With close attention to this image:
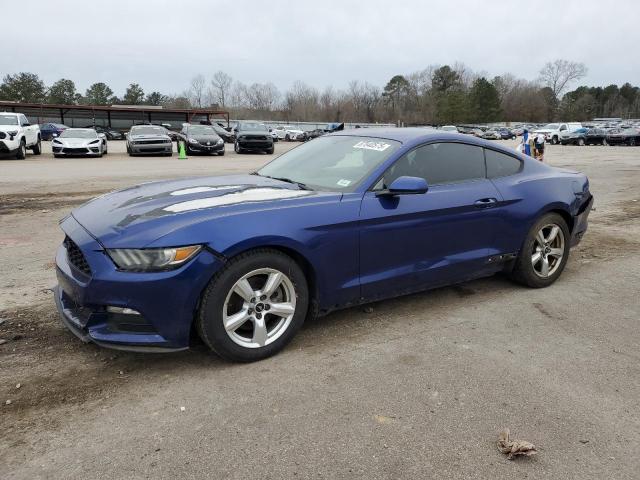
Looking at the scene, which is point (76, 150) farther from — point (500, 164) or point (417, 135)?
point (500, 164)

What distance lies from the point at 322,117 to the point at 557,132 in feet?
242

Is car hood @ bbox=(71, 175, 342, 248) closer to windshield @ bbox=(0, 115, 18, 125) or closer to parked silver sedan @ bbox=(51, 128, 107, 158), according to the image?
windshield @ bbox=(0, 115, 18, 125)

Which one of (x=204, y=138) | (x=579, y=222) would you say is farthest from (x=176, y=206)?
(x=204, y=138)

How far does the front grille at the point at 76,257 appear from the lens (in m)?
3.11

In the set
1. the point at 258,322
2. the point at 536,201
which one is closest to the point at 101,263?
the point at 258,322

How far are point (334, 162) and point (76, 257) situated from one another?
2105 mm

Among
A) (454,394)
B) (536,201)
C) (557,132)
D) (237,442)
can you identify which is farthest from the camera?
(557,132)

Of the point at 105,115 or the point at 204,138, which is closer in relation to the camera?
the point at 204,138

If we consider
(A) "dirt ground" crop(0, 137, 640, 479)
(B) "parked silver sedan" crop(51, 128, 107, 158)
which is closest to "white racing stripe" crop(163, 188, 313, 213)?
(A) "dirt ground" crop(0, 137, 640, 479)

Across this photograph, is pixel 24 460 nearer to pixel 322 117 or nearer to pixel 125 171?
pixel 125 171

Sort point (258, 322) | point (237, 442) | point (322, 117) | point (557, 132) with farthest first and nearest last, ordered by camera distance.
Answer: point (322, 117)
point (557, 132)
point (258, 322)
point (237, 442)

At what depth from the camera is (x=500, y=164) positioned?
472 cm

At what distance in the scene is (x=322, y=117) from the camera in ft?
376

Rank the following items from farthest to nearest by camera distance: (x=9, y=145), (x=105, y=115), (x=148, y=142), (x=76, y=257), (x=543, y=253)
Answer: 1. (x=105, y=115)
2. (x=148, y=142)
3. (x=9, y=145)
4. (x=543, y=253)
5. (x=76, y=257)
